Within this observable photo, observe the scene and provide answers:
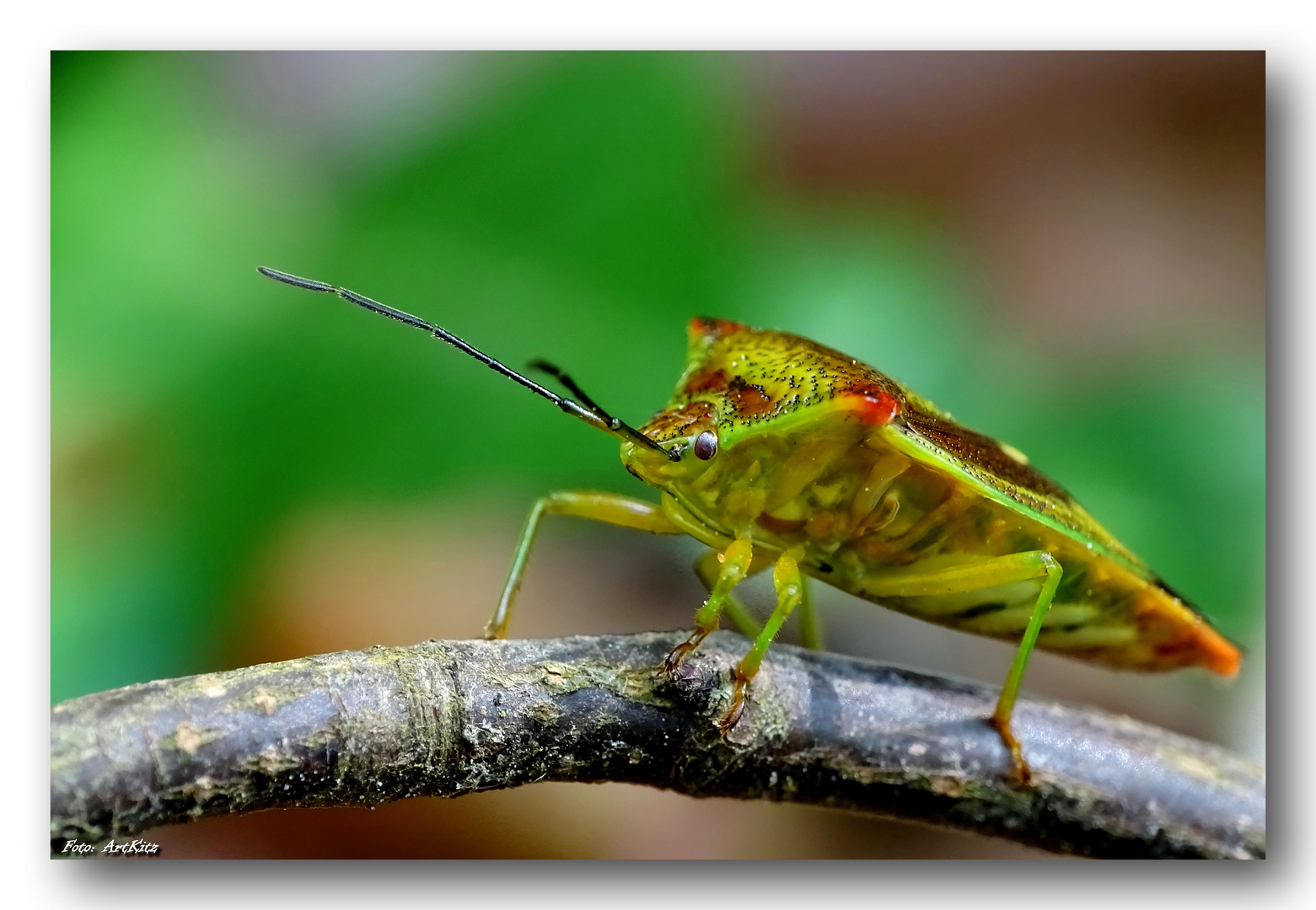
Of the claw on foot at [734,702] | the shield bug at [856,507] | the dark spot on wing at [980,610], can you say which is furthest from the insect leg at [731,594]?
the dark spot on wing at [980,610]

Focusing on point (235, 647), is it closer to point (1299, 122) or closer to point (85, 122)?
point (85, 122)

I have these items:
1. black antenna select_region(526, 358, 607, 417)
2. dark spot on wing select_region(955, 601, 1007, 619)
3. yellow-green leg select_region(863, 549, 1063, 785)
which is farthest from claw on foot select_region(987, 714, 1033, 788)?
black antenna select_region(526, 358, 607, 417)

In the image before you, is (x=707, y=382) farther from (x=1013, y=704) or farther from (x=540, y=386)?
(x=1013, y=704)

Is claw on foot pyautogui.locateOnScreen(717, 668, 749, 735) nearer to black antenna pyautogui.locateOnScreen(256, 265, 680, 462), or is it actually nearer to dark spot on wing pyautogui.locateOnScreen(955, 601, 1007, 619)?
black antenna pyautogui.locateOnScreen(256, 265, 680, 462)

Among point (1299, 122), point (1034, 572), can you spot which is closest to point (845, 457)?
point (1034, 572)

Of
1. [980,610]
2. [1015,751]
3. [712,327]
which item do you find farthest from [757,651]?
A: [712,327]
